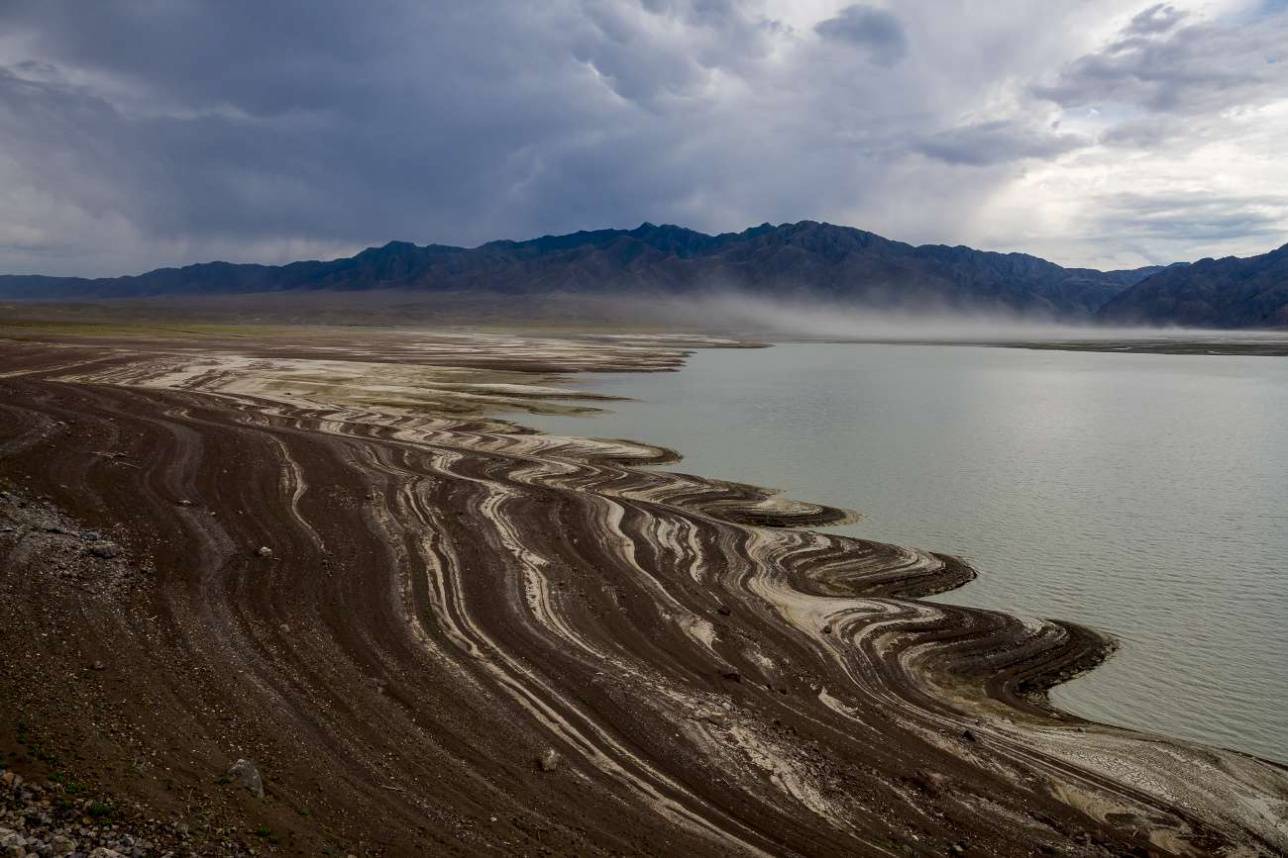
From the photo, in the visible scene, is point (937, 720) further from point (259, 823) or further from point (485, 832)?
point (259, 823)

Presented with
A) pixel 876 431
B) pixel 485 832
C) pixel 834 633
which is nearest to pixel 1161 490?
pixel 876 431

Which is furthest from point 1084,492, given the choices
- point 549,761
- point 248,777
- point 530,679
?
point 248,777

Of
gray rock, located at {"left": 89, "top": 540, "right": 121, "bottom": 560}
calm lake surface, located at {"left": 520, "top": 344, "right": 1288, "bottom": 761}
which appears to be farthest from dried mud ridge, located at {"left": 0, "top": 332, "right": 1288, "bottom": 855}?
calm lake surface, located at {"left": 520, "top": 344, "right": 1288, "bottom": 761}

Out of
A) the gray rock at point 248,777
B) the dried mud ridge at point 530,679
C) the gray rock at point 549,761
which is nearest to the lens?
the gray rock at point 248,777

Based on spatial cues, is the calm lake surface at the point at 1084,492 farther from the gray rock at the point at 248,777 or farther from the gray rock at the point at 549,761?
the gray rock at the point at 248,777

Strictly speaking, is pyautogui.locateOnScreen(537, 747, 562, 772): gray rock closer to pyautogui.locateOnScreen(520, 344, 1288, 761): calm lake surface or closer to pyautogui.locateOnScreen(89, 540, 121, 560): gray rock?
pyautogui.locateOnScreen(520, 344, 1288, 761): calm lake surface

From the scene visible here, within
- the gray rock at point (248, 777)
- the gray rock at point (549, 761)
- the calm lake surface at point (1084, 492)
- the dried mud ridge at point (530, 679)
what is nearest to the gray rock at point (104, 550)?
the dried mud ridge at point (530, 679)
